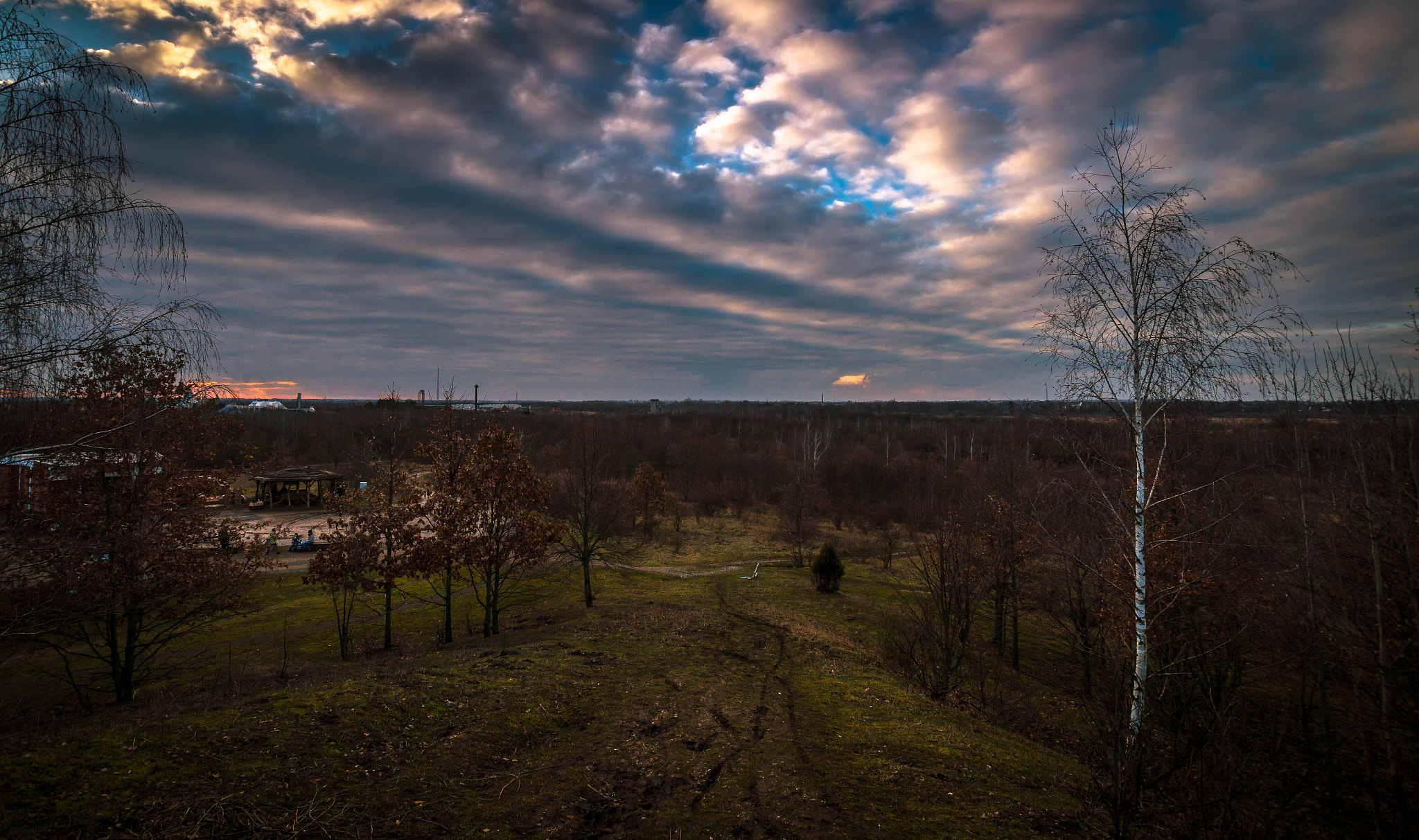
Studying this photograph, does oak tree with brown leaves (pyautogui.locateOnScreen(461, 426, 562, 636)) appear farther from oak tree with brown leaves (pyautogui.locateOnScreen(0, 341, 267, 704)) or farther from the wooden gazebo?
the wooden gazebo

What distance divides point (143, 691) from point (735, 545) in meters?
32.3

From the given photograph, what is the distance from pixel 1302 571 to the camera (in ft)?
46.6

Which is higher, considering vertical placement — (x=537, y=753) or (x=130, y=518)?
(x=130, y=518)

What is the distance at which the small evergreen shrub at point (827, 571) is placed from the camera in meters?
28.3

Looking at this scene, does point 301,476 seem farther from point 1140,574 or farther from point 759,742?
point 1140,574

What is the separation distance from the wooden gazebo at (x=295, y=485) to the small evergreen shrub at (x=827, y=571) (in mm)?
44121

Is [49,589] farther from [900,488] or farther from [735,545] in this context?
[900,488]

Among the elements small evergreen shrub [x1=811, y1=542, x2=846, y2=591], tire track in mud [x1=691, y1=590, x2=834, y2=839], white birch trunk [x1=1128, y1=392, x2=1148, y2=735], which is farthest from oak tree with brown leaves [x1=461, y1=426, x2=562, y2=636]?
white birch trunk [x1=1128, y1=392, x2=1148, y2=735]

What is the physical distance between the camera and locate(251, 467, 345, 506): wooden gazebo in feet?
171

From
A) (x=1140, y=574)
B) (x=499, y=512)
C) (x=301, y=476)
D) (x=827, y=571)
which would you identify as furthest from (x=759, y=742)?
(x=301, y=476)

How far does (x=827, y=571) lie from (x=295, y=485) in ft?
184

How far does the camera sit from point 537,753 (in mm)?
9039

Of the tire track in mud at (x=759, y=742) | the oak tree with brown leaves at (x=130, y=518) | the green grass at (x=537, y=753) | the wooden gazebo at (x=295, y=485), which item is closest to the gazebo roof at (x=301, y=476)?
the wooden gazebo at (x=295, y=485)

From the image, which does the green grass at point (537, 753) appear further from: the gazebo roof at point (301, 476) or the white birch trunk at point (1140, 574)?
the gazebo roof at point (301, 476)
